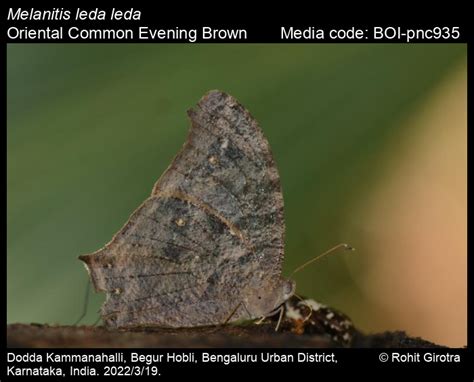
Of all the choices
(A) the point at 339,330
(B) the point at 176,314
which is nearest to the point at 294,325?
(A) the point at 339,330

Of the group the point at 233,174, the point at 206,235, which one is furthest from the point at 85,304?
the point at 233,174

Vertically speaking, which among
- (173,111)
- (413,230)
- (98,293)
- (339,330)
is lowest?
(339,330)

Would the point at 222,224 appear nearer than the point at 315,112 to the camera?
Yes

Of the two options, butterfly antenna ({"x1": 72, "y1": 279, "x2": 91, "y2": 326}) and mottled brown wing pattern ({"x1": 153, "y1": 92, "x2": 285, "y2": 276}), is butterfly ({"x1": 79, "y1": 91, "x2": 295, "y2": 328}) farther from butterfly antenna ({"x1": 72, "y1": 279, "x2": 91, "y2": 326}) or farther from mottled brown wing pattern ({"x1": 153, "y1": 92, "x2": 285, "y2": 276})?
butterfly antenna ({"x1": 72, "y1": 279, "x2": 91, "y2": 326})

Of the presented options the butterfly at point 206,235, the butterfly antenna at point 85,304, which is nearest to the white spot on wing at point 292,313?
the butterfly at point 206,235

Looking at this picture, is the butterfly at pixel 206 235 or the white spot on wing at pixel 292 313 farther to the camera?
the butterfly at pixel 206 235

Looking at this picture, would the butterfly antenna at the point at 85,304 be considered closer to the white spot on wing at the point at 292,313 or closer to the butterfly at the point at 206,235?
the butterfly at the point at 206,235

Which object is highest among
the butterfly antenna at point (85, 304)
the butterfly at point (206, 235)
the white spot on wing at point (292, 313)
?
the butterfly at point (206, 235)

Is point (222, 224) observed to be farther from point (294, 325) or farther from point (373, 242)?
point (373, 242)
